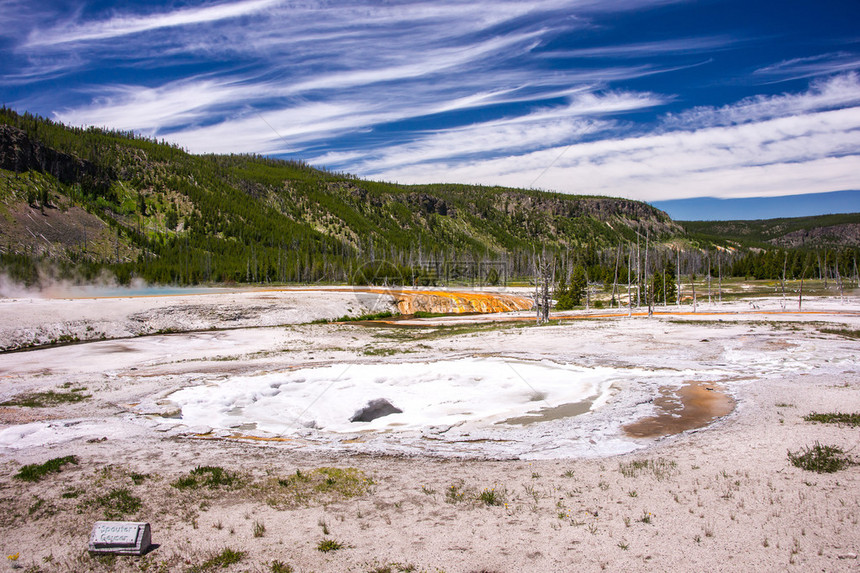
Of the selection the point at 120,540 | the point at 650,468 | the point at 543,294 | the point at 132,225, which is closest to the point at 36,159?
the point at 132,225

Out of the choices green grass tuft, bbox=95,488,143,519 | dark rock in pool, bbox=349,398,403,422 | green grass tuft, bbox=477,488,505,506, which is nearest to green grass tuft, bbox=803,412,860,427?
green grass tuft, bbox=477,488,505,506

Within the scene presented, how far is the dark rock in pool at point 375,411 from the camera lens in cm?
1591

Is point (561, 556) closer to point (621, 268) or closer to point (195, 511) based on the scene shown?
point (195, 511)

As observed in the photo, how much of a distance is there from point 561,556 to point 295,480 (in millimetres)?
5448

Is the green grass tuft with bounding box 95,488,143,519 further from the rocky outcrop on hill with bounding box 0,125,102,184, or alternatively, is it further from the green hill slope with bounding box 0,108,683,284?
the rocky outcrop on hill with bounding box 0,125,102,184

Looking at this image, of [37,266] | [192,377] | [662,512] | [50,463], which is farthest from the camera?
[37,266]

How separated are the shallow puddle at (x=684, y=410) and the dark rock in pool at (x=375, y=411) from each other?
7575mm

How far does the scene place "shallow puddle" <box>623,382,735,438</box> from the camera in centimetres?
1293

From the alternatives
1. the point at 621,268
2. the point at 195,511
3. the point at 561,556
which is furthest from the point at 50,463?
the point at 621,268

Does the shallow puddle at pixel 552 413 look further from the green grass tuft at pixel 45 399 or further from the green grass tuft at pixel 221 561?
the green grass tuft at pixel 45 399

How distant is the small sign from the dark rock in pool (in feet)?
29.5

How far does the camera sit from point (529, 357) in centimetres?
2506

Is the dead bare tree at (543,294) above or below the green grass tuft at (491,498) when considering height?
above

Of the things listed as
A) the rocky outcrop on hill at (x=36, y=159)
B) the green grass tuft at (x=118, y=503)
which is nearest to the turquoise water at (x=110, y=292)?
the green grass tuft at (x=118, y=503)
